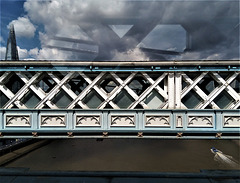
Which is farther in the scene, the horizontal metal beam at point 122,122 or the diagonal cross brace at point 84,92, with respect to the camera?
the diagonal cross brace at point 84,92

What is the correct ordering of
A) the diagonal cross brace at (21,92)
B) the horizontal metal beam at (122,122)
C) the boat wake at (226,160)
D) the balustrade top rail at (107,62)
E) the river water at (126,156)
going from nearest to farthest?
the horizontal metal beam at (122,122)
the balustrade top rail at (107,62)
the diagonal cross brace at (21,92)
the river water at (126,156)
the boat wake at (226,160)

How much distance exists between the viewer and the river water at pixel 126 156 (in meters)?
11.2

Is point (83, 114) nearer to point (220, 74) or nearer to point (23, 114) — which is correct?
point (23, 114)

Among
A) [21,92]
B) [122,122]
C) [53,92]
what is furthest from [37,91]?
[122,122]

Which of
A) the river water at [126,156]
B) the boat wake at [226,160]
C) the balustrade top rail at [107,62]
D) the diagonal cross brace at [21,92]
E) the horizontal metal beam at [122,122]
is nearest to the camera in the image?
the horizontal metal beam at [122,122]

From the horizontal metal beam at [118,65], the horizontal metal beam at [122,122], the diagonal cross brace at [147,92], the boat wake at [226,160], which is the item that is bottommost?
the boat wake at [226,160]

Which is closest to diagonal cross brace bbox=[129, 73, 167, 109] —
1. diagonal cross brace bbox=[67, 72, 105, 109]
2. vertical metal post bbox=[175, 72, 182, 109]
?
vertical metal post bbox=[175, 72, 182, 109]

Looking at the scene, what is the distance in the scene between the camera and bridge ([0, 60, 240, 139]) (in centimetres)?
470

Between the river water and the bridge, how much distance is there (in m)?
7.46

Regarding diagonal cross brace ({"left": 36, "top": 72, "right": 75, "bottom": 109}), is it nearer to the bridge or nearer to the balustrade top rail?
the bridge

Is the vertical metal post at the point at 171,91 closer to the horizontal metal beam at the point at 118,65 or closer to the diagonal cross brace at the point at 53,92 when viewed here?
the horizontal metal beam at the point at 118,65

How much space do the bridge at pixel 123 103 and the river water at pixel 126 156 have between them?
24.5 ft

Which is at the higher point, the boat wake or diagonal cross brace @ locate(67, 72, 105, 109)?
diagonal cross brace @ locate(67, 72, 105, 109)

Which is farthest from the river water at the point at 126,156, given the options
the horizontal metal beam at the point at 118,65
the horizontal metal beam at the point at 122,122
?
the horizontal metal beam at the point at 118,65
